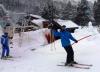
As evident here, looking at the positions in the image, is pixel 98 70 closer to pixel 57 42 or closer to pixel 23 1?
pixel 57 42

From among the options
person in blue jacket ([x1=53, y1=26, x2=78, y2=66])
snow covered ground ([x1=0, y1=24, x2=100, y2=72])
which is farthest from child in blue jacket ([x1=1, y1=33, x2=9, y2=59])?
person in blue jacket ([x1=53, y1=26, x2=78, y2=66])

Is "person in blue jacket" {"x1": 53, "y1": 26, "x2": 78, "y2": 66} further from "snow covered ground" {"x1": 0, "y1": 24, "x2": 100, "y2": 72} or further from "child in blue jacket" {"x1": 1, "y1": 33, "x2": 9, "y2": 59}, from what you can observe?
"child in blue jacket" {"x1": 1, "y1": 33, "x2": 9, "y2": 59}

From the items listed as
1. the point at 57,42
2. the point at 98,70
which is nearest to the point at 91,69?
the point at 98,70

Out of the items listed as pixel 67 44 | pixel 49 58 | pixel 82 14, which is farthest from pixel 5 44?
pixel 82 14

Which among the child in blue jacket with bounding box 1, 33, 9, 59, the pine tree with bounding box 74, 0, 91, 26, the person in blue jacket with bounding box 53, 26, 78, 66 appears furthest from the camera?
the pine tree with bounding box 74, 0, 91, 26

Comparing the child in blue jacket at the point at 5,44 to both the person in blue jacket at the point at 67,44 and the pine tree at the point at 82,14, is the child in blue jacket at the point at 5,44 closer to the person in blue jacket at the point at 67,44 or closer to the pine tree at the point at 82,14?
the person in blue jacket at the point at 67,44

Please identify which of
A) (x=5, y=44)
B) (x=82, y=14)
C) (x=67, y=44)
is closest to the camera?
(x=67, y=44)

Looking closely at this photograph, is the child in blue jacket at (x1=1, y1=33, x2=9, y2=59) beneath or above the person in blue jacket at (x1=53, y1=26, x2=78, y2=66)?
beneath

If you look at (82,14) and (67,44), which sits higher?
(67,44)

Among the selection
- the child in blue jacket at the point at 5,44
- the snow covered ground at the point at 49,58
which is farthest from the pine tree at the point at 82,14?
the child in blue jacket at the point at 5,44

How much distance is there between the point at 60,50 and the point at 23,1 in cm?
11457

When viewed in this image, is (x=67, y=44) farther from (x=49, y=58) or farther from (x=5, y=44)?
(x=5, y=44)

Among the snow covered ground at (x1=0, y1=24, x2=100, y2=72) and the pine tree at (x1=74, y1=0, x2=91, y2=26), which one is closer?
the snow covered ground at (x1=0, y1=24, x2=100, y2=72)

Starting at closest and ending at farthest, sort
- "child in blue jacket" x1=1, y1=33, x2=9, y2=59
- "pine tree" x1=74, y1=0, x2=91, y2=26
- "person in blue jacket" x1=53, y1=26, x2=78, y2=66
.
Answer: "person in blue jacket" x1=53, y1=26, x2=78, y2=66
"child in blue jacket" x1=1, y1=33, x2=9, y2=59
"pine tree" x1=74, y1=0, x2=91, y2=26
